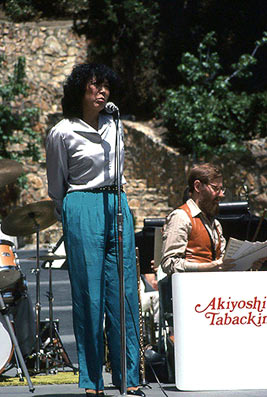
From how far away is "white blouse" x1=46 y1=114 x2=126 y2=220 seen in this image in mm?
3283

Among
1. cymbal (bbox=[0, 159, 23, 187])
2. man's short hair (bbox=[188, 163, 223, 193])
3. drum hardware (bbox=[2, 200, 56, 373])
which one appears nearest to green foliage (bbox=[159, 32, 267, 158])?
drum hardware (bbox=[2, 200, 56, 373])

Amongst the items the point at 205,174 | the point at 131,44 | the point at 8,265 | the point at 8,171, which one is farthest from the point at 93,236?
the point at 131,44

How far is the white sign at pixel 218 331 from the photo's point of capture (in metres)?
3.60

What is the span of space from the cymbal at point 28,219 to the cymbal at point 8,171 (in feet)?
1.86

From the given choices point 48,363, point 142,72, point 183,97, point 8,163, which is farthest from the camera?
Result: point 142,72

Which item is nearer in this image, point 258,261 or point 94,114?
point 94,114

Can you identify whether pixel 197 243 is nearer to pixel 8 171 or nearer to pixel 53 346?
pixel 8 171

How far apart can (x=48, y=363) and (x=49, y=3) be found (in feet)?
53.5

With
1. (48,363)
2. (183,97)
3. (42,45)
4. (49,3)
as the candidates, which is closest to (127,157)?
(183,97)

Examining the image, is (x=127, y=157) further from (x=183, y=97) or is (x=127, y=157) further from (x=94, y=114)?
(x=94, y=114)

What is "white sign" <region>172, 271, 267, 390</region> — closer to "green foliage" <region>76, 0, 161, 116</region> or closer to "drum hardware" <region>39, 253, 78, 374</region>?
"drum hardware" <region>39, 253, 78, 374</region>

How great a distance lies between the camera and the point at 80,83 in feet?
11.1

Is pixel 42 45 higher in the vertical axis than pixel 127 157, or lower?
higher

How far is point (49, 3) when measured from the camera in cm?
2070
